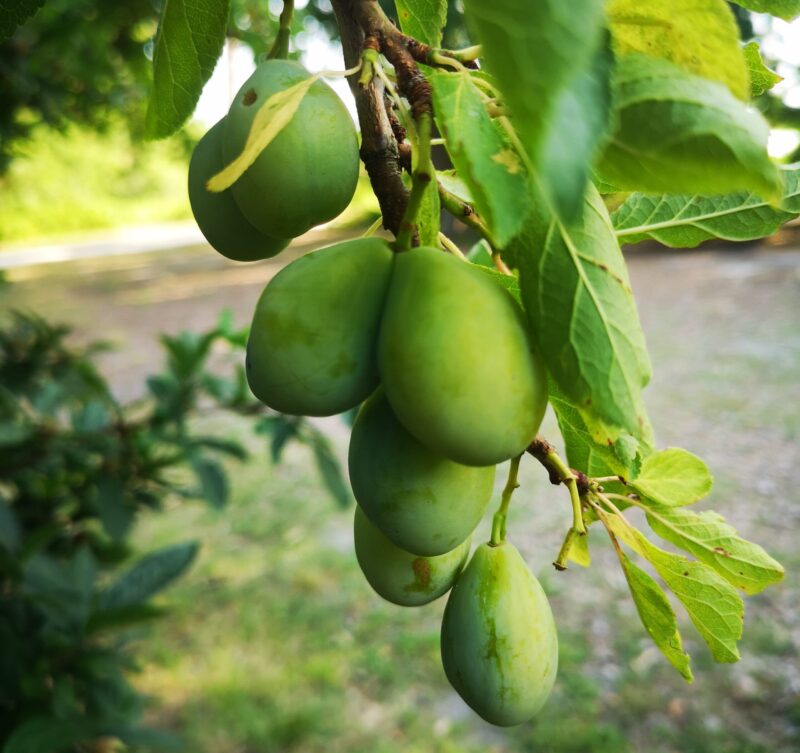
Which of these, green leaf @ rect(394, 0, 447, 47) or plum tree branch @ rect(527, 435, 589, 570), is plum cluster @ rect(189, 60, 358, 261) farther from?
plum tree branch @ rect(527, 435, 589, 570)

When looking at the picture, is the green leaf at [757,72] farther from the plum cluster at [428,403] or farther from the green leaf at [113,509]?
the green leaf at [113,509]

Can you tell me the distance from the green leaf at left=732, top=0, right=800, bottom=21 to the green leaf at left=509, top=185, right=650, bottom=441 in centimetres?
24

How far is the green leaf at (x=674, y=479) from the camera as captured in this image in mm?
702

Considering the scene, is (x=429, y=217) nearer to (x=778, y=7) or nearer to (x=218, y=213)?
(x=218, y=213)

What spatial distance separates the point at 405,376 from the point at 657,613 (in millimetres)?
386

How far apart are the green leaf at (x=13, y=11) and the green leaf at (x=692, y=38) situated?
1.74 ft

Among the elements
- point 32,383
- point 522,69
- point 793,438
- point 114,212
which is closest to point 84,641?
point 32,383

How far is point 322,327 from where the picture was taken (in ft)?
1.71

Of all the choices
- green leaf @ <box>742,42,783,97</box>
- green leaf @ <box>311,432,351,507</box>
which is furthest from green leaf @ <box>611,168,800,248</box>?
green leaf @ <box>311,432,351,507</box>

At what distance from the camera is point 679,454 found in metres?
0.70

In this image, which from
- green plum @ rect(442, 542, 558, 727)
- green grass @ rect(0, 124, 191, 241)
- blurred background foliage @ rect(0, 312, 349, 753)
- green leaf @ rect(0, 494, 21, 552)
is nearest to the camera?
green plum @ rect(442, 542, 558, 727)

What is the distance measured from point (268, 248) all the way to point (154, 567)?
1578 mm

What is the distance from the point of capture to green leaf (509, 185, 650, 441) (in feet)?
1.49

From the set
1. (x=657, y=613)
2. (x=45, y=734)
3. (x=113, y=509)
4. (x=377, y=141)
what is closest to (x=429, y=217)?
(x=377, y=141)
